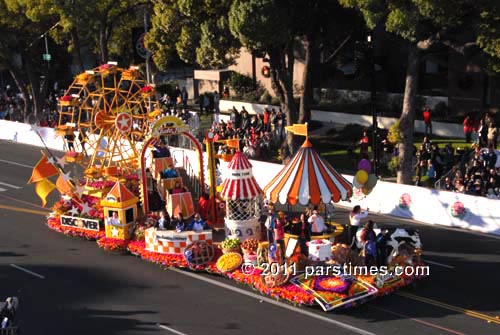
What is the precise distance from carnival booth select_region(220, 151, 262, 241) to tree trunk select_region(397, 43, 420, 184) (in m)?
8.03

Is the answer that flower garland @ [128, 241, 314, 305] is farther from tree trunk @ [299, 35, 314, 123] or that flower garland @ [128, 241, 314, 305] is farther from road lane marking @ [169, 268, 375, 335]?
tree trunk @ [299, 35, 314, 123]

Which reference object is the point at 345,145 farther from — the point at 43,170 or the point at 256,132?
the point at 43,170

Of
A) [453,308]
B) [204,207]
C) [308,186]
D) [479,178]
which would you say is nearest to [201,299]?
[308,186]

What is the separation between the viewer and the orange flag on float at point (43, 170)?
2336 centimetres

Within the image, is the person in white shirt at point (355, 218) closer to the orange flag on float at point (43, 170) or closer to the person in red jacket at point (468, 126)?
the orange flag on float at point (43, 170)

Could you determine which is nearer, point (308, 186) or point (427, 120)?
point (308, 186)

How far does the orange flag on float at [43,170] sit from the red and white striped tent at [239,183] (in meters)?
6.81

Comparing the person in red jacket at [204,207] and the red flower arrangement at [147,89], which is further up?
the red flower arrangement at [147,89]

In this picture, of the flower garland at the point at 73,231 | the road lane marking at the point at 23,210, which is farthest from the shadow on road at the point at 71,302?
the road lane marking at the point at 23,210

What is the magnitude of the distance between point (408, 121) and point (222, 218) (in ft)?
27.5

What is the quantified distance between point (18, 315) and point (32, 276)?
112 inches

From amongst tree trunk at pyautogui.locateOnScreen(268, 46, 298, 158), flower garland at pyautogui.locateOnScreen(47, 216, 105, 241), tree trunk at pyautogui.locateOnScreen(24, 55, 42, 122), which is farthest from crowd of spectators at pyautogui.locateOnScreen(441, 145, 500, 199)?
tree trunk at pyautogui.locateOnScreen(24, 55, 42, 122)

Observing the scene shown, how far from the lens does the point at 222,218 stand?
2323 centimetres

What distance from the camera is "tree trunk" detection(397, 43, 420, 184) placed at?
2558 centimetres
